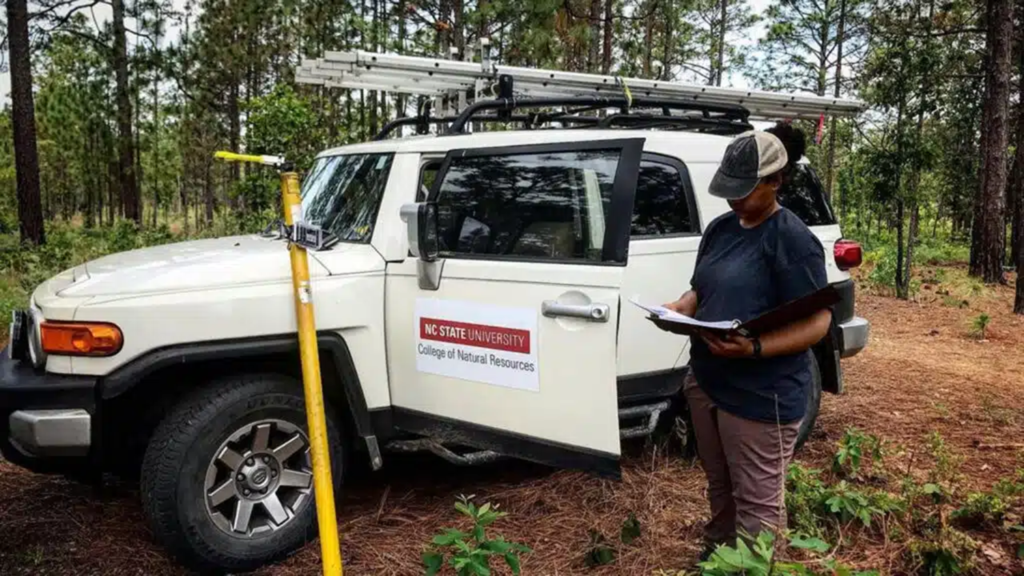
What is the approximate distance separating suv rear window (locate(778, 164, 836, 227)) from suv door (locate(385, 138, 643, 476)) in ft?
5.65

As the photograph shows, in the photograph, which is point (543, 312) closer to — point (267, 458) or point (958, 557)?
point (267, 458)

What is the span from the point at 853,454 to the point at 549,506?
1.70 meters

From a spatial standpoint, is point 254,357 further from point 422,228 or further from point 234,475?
point 422,228

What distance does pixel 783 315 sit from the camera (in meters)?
2.21

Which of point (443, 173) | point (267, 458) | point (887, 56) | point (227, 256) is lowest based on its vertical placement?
point (267, 458)

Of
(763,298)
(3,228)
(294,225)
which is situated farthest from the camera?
(3,228)

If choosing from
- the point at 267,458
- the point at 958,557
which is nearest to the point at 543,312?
the point at 267,458

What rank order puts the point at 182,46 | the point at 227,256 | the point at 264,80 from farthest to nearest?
the point at 264,80 < the point at 182,46 < the point at 227,256

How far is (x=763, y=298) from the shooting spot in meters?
2.36

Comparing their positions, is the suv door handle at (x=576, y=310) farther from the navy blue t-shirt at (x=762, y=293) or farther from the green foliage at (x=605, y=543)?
the green foliage at (x=605, y=543)

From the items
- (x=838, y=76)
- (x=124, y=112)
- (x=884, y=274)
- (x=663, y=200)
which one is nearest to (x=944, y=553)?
(x=663, y=200)

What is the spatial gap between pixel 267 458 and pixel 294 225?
115 centimetres

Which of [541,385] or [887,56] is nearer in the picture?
[541,385]

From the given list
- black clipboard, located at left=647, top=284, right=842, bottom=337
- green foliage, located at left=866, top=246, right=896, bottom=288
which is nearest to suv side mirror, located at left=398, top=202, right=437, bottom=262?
black clipboard, located at left=647, top=284, right=842, bottom=337
